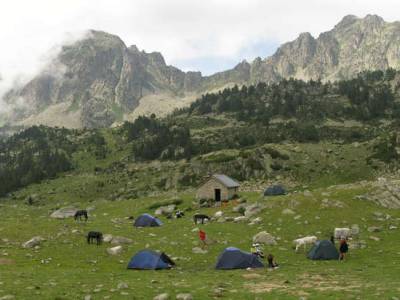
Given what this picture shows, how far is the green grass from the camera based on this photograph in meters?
22.2

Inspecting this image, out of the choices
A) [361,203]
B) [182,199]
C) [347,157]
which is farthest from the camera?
[347,157]

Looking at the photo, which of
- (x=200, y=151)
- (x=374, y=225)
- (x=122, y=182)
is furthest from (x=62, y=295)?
(x=200, y=151)

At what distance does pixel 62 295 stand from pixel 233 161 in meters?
102

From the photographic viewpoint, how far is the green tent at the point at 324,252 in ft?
109

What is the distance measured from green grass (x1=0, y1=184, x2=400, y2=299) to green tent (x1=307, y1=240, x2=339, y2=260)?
0.83 m

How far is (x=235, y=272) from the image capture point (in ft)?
94.5

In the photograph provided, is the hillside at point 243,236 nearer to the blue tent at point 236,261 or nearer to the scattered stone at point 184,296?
the scattered stone at point 184,296

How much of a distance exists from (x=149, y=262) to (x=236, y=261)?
5945 mm

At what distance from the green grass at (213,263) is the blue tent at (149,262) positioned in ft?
3.14

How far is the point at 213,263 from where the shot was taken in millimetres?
33281

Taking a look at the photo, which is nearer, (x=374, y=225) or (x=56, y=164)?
(x=374, y=225)

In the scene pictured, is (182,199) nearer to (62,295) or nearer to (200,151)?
(62,295)

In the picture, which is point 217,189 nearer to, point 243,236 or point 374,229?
point 243,236

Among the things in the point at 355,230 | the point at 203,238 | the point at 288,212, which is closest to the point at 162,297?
the point at 203,238
